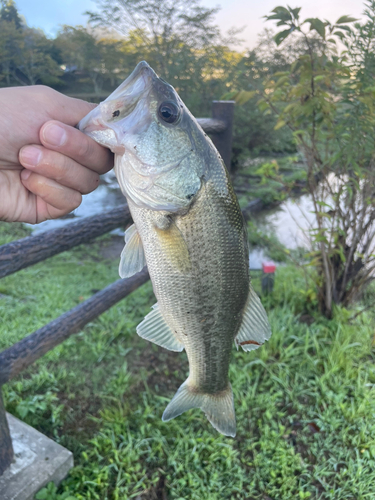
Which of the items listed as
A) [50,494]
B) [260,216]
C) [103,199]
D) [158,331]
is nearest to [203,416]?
[50,494]

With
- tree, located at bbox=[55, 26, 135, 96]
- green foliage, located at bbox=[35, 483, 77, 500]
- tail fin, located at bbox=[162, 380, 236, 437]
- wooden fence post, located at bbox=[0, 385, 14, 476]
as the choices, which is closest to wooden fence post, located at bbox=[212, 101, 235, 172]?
tree, located at bbox=[55, 26, 135, 96]

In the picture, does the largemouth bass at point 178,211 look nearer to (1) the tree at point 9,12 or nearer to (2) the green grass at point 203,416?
(2) the green grass at point 203,416

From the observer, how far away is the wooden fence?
1855 millimetres

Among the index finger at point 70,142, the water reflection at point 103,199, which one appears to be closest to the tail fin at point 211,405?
the index finger at point 70,142

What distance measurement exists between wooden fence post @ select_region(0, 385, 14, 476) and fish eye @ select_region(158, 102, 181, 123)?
1.73m

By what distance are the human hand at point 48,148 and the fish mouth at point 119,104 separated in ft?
0.22

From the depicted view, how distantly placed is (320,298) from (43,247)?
8.50 feet

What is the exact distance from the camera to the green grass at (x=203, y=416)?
6.69 ft

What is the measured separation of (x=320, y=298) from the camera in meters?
3.32

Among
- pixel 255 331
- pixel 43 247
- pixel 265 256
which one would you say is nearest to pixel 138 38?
pixel 265 256

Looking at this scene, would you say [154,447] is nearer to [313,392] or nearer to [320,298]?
[313,392]

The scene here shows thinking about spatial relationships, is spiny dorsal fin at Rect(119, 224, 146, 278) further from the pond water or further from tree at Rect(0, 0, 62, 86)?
the pond water

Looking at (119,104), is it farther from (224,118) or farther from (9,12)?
(224,118)

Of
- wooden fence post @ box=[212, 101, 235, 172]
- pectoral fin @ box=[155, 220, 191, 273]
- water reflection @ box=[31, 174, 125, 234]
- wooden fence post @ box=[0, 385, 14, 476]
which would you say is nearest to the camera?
pectoral fin @ box=[155, 220, 191, 273]
